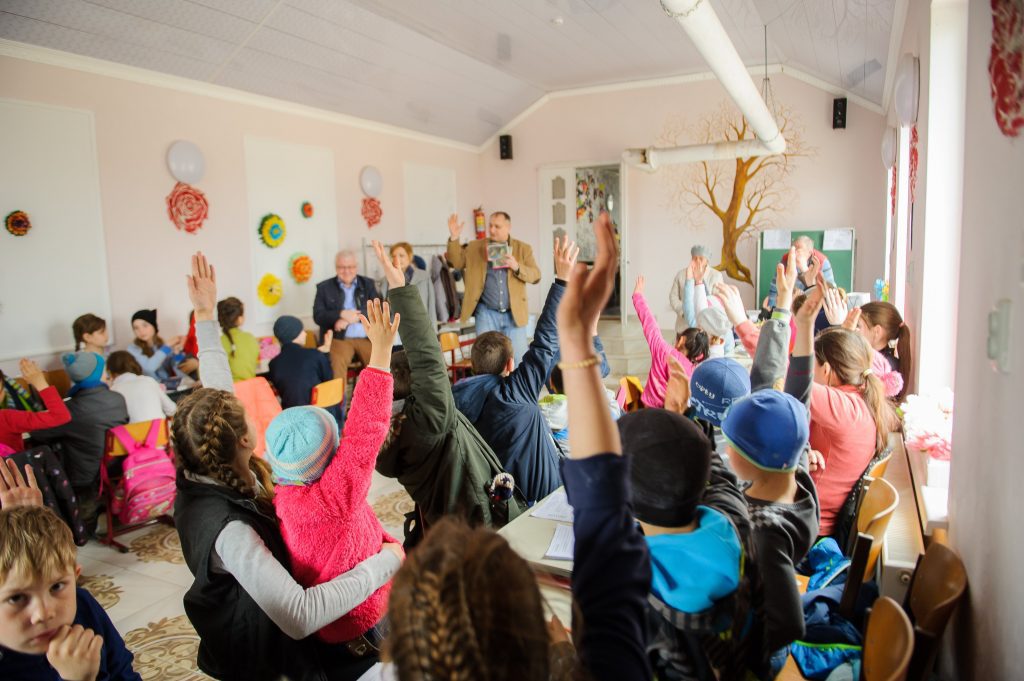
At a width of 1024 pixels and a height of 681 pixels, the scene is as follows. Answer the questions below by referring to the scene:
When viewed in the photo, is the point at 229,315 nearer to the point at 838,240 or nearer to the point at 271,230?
the point at 271,230

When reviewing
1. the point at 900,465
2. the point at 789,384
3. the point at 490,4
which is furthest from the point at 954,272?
the point at 490,4

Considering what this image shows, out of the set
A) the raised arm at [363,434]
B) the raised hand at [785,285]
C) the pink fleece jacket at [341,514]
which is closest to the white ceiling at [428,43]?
the raised hand at [785,285]

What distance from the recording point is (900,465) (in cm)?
270

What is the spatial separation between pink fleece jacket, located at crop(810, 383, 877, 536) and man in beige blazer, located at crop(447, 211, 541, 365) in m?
3.88

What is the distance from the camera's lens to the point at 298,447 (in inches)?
57.3

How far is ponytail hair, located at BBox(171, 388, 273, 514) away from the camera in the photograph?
147cm

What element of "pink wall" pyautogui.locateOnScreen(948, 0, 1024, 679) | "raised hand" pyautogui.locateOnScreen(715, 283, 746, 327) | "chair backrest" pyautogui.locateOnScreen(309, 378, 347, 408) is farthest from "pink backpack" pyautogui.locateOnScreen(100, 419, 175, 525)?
"pink wall" pyautogui.locateOnScreen(948, 0, 1024, 679)

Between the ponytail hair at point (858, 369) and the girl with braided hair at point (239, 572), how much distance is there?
1.65 m

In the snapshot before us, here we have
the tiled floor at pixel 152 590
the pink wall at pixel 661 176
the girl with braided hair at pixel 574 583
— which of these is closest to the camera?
the girl with braided hair at pixel 574 583

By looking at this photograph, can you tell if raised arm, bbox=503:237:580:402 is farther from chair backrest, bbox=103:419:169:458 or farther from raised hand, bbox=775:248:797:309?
chair backrest, bbox=103:419:169:458

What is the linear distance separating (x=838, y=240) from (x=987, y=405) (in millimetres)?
7067

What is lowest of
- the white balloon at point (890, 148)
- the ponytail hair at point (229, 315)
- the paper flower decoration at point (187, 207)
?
the ponytail hair at point (229, 315)

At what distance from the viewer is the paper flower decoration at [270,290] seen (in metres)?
6.17

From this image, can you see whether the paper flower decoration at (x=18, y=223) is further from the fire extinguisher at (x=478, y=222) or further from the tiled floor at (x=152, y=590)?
the fire extinguisher at (x=478, y=222)
